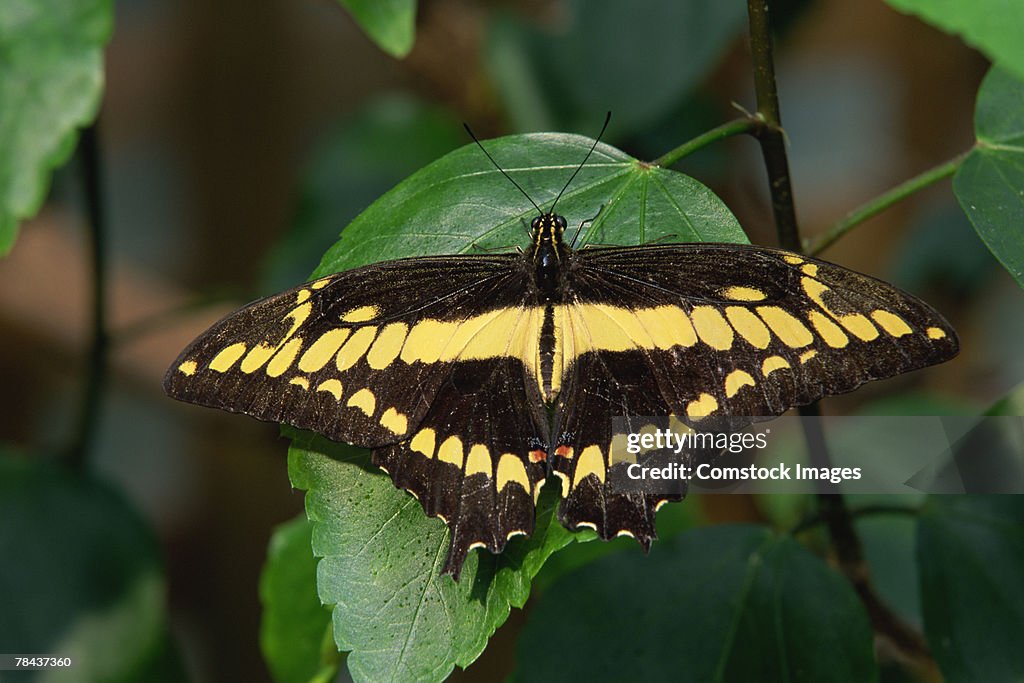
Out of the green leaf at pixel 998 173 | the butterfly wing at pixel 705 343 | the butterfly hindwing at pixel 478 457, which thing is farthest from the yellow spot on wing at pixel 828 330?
the butterfly hindwing at pixel 478 457

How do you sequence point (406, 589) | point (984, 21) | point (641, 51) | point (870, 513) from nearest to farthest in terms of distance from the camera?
1. point (984, 21)
2. point (406, 589)
3. point (870, 513)
4. point (641, 51)

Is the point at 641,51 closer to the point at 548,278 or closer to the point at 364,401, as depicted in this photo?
the point at 548,278

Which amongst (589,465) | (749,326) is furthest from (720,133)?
(589,465)

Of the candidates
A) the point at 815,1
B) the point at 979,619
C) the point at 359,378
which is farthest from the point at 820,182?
the point at 359,378

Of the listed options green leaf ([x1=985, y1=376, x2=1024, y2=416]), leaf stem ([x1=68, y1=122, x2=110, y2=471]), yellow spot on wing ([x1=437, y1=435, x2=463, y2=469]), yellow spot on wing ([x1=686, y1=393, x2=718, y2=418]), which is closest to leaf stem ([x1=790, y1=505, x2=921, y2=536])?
green leaf ([x1=985, y1=376, x2=1024, y2=416])

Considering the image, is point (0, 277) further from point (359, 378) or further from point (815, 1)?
point (815, 1)

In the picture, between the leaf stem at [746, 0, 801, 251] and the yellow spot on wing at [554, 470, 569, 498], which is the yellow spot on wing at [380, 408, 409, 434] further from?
the leaf stem at [746, 0, 801, 251]
